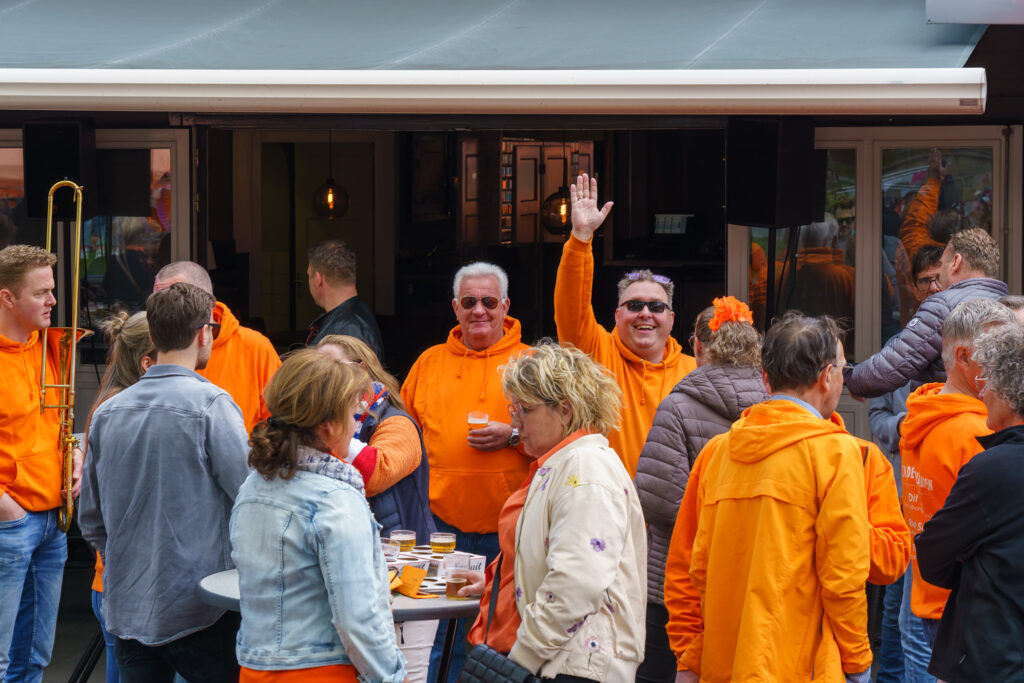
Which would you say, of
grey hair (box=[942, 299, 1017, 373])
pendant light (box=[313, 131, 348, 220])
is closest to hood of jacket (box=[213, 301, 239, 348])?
grey hair (box=[942, 299, 1017, 373])

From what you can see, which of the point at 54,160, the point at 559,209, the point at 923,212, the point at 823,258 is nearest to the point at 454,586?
the point at 823,258

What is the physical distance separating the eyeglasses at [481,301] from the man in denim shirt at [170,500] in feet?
4.91

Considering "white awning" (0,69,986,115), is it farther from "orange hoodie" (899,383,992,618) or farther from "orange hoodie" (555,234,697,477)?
"orange hoodie" (899,383,992,618)

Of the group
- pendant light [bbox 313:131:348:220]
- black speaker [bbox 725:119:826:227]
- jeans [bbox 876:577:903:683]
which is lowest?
jeans [bbox 876:577:903:683]

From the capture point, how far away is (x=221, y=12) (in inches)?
240

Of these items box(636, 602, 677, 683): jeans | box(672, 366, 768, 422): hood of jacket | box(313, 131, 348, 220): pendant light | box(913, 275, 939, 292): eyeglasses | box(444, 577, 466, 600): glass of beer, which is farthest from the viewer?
box(313, 131, 348, 220): pendant light

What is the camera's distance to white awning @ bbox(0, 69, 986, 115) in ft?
15.4

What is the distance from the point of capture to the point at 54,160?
6168 mm

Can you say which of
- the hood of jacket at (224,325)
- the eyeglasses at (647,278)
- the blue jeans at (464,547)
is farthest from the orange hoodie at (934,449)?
the hood of jacket at (224,325)

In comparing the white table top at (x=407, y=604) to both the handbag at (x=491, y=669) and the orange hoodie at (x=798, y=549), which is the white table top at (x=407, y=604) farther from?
the orange hoodie at (x=798, y=549)

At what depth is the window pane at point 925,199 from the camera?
19.6 ft

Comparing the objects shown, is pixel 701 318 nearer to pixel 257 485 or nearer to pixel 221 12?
pixel 257 485

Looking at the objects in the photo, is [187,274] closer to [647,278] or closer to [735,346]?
[647,278]

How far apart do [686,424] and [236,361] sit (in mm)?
1944
